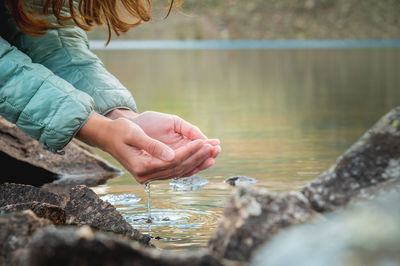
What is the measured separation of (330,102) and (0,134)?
21.5 feet

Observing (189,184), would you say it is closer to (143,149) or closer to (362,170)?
(143,149)

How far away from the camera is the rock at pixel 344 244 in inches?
59.2

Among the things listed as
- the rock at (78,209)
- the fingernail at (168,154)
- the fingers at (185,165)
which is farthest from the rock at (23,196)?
the fingernail at (168,154)

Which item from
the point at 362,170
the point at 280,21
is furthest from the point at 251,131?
the point at 280,21

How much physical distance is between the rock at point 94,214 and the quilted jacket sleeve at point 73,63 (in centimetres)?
46

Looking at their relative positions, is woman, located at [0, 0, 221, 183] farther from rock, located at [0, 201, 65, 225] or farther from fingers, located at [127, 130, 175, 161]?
rock, located at [0, 201, 65, 225]

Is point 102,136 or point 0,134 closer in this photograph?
point 102,136

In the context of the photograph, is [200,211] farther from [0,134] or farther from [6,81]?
[0,134]

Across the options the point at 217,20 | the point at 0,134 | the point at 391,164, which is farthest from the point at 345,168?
the point at 217,20

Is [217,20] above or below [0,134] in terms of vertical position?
above

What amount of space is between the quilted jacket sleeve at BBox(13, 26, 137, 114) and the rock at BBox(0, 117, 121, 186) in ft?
3.33

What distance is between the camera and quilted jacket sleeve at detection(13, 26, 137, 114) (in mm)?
3271

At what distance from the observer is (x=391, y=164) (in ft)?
6.91

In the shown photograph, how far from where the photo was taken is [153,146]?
8.79ft
